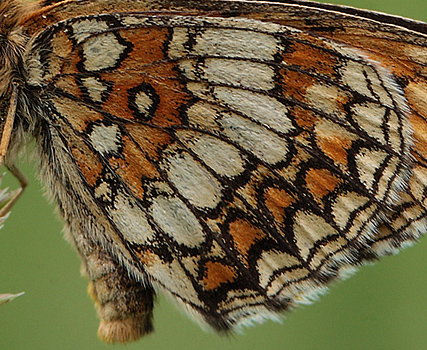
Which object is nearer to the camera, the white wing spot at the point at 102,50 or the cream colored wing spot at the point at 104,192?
the white wing spot at the point at 102,50

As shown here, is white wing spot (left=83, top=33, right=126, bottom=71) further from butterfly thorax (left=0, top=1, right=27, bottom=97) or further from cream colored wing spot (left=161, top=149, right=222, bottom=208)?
cream colored wing spot (left=161, top=149, right=222, bottom=208)

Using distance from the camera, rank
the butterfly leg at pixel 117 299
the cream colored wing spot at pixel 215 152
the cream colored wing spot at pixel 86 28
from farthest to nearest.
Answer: the butterfly leg at pixel 117 299 < the cream colored wing spot at pixel 215 152 < the cream colored wing spot at pixel 86 28

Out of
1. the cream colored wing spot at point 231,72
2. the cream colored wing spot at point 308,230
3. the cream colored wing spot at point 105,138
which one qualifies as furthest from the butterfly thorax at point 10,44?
the cream colored wing spot at point 308,230

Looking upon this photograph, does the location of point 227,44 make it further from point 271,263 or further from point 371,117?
point 271,263

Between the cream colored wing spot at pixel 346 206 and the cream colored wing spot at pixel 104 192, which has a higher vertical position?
the cream colored wing spot at pixel 104 192

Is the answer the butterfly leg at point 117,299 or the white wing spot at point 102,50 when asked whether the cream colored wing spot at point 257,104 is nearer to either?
the white wing spot at point 102,50

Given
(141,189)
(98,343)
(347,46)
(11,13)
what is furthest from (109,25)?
(98,343)

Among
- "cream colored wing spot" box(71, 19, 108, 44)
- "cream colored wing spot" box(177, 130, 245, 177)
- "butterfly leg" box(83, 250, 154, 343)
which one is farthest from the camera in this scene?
"butterfly leg" box(83, 250, 154, 343)

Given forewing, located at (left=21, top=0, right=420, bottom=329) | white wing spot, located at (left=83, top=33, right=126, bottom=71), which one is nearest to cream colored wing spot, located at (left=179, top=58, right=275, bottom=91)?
forewing, located at (left=21, top=0, right=420, bottom=329)

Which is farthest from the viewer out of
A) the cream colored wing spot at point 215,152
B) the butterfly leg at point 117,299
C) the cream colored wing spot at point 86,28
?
the butterfly leg at point 117,299
